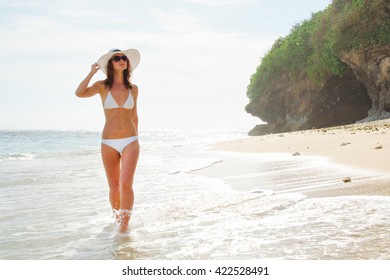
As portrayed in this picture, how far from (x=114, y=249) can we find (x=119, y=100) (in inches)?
67.3

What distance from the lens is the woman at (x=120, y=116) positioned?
14.9 ft

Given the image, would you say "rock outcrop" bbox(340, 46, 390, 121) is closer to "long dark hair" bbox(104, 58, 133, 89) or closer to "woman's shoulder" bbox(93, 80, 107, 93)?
"long dark hair" bbox(104, 58, 133, 89)

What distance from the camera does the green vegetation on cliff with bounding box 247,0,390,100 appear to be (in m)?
24.7

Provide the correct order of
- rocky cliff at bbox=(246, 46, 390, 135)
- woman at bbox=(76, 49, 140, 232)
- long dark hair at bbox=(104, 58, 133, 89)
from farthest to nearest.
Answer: rocky cliff at bbox=(246, 46, 390, 135)
long dark hair at bbox=(104, 58, 133, 89)
woman at bbox=(76, 49, 140, 232)

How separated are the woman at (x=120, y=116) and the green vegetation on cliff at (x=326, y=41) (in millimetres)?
23133

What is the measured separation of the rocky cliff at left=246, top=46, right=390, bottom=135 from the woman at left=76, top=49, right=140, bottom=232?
22.9 meters

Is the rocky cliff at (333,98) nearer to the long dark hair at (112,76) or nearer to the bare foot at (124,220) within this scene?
the long dark hair at (112,76)

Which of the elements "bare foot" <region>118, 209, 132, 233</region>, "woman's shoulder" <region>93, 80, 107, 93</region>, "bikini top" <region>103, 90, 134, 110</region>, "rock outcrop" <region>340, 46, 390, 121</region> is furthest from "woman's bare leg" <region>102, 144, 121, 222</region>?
"rock outcrop" <region>340, 46, 390, 121</region>

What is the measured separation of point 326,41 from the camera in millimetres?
30672

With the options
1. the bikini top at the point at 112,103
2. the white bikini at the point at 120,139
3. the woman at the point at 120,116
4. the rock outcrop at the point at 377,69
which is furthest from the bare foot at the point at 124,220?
the rock outcrop at the point at 377,69

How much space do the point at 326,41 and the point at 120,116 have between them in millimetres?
28615
